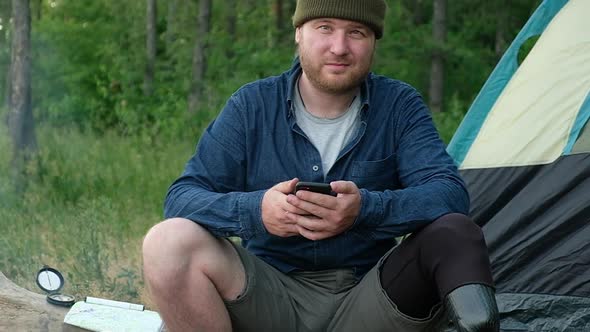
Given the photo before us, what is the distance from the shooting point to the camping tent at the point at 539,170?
3.72 m

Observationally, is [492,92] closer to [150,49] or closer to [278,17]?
[278,17]

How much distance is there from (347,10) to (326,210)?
2.21ft

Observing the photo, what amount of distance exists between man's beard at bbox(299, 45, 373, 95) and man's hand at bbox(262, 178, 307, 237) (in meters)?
0.49

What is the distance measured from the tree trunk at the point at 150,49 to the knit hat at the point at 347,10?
12592mm

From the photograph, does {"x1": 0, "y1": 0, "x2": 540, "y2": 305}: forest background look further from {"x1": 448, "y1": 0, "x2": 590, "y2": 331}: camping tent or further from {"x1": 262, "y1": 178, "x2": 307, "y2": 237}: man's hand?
{"x1": 262, "y1": 178, "x2": 307, "y2": 237}: man's hand

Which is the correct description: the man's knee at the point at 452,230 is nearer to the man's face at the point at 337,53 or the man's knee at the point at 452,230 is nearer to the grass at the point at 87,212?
the man's face at the point at 337,53

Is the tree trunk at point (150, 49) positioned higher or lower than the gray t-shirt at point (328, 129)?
lower

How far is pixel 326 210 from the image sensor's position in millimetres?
2609

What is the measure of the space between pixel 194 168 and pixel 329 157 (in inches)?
16.2

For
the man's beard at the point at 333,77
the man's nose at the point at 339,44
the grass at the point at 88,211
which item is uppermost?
the man's nose at the point at 339,44

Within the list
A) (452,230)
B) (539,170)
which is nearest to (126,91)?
(539,170)

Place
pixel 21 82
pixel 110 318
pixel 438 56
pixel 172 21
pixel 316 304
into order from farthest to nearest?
pixel 172 21, pixel 438 56, pixel 21 82, pixel 110 318, pixel 316 304

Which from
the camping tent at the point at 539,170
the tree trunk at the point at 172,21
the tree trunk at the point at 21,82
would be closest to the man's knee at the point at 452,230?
the camping tent at the point at 539,170

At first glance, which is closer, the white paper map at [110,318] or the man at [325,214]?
the man at [325,214]
